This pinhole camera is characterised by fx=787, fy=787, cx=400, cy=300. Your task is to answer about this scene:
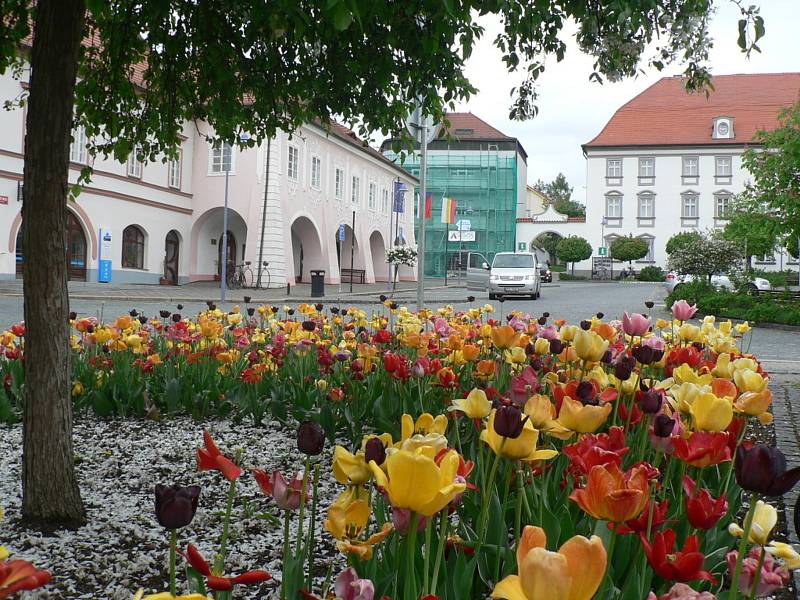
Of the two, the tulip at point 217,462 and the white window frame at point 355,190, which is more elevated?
the white window frame at point 355,190

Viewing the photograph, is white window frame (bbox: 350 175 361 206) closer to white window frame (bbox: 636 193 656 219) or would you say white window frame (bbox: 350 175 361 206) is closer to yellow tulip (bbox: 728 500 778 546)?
white window frame (bbox: 636 193 656 219)

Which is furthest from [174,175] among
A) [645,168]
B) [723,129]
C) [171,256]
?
[723,129]

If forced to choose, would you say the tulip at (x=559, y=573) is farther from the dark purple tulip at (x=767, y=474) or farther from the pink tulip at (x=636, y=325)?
the pink tulip at (x=636, y=325)

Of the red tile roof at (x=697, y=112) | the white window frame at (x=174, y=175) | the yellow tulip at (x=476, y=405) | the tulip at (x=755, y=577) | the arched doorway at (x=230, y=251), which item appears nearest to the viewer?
the tulip at (x=755, y=577)

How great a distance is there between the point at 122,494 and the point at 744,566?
96.1 inches

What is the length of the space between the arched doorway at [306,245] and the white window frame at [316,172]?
158cm

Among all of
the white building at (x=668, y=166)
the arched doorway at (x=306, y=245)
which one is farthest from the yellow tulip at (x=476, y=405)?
the white building at (x=668, y=166)

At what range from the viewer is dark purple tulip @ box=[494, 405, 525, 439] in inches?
53.9

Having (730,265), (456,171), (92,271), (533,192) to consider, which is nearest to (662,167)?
(456,171)

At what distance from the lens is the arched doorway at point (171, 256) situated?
31.0 metres

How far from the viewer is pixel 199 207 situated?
31.8 metres

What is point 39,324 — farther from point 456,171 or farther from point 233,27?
point 456,171

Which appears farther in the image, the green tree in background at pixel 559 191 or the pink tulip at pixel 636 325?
the green tree in background at pixel 559 191

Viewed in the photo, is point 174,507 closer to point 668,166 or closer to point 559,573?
point 559,573
